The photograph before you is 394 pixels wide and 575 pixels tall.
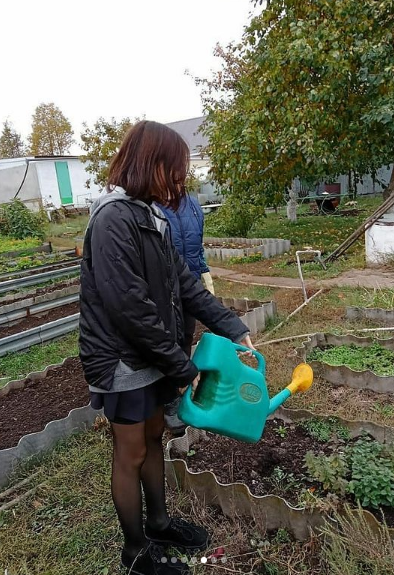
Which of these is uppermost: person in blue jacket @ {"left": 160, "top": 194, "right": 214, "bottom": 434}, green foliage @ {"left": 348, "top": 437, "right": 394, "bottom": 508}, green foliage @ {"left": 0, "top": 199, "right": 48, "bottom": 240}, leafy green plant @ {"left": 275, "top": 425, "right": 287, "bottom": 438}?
person in blue jacket @ {"left": 160, "top": 194, "right": 214, "bottom": 434}

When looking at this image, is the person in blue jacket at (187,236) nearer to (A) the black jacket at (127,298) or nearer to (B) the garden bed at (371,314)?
(A) the black jacket at (127,298)

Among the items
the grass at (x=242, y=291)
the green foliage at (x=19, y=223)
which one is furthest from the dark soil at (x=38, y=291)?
the green foliage at (x=19, y=223)

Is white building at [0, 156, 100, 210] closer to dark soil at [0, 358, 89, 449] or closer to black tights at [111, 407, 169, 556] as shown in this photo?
dark soil at [0, 358, 89, 449]

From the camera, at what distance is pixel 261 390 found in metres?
1.82

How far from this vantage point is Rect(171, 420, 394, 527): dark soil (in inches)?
89.5

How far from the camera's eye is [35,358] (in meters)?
4.54

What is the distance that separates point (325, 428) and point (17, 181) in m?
21.6

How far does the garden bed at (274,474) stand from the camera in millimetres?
2016

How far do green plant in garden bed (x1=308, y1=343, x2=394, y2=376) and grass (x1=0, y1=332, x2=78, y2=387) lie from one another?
2238 mm

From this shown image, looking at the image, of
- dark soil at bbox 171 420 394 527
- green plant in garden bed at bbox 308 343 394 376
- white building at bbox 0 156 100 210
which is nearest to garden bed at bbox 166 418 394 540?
dark soil at bbox 171 420 394 527

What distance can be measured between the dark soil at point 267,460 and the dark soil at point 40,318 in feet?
11.0

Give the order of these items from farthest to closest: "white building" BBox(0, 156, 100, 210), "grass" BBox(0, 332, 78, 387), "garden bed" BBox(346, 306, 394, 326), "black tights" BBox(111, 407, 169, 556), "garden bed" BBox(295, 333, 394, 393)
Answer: "white building" BBox(0, 156, 100, 210), "garden bed" BBox(346, 306, 394, 326), "grass" BBox(0, 332, 78, 387), "garden bed" BBox(295, 333, 394, 393), "black tights" BBox(111, 407, 169, 556)

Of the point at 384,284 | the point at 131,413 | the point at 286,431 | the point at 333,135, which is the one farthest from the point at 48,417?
the point at 333,135

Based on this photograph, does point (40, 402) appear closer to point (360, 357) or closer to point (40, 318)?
point (360, 357)
